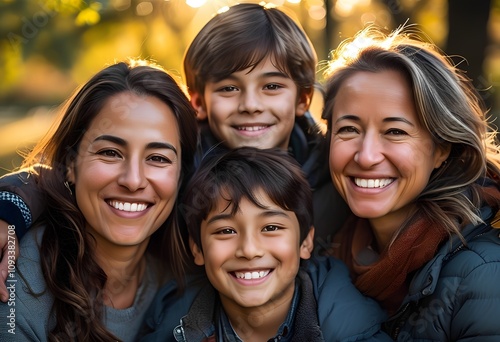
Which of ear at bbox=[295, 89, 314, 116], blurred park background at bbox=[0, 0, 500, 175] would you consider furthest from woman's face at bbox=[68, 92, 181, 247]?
blurred park background at bbox=[0, 0, 500, 175]

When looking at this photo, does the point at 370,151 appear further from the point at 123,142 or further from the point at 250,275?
the point at 123,142

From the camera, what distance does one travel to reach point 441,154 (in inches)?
147

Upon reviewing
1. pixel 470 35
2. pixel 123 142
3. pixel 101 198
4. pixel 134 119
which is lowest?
pixel 101 198

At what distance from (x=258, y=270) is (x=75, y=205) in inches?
43.8

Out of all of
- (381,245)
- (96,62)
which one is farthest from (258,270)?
(96,62)

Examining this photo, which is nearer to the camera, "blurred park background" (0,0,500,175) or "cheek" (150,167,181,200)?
"cheek" (150,167,181,200)

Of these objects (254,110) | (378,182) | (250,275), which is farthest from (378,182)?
(254,110)

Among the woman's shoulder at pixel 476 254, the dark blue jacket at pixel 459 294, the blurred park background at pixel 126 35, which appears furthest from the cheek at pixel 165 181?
the blurred park background at pixel 126 35

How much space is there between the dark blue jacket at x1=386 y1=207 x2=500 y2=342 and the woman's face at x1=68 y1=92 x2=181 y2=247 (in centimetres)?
147

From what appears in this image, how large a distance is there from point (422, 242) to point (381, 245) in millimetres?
442

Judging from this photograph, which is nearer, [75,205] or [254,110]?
[75,205]

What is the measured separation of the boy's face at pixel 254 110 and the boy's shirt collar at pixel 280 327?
3.52 feet

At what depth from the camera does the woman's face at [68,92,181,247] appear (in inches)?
147

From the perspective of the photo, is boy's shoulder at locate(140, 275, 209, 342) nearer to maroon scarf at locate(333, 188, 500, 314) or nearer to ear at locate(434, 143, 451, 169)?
maroon scarf at locate(333, 188, 500, 314)
